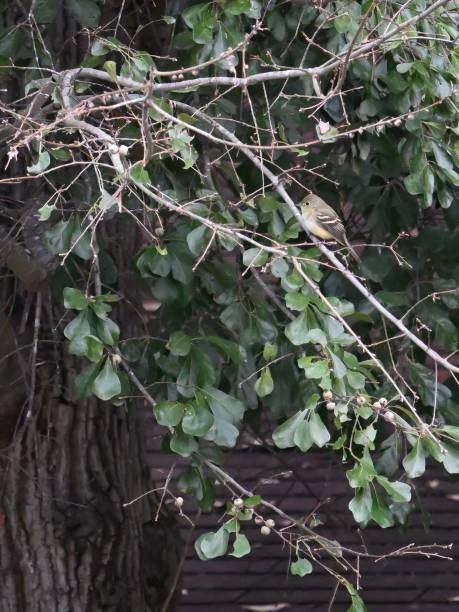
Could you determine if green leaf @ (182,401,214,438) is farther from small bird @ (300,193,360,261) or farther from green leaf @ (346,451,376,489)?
small bird @ (300,193,360,261)

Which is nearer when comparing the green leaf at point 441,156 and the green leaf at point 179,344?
the green leaf at point 179,344

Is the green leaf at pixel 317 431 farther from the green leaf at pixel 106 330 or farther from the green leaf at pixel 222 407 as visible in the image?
the green leaf at pixel 106 330

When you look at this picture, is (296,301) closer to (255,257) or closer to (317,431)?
(255,257)

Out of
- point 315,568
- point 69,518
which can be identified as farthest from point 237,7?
point 315,568

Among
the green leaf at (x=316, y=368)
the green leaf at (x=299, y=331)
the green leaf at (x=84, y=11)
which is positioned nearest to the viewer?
the green leaf at (x=316, y=368)

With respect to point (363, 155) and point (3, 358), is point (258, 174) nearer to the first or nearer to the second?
point (363, 155)

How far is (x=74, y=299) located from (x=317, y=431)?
0.63 meters

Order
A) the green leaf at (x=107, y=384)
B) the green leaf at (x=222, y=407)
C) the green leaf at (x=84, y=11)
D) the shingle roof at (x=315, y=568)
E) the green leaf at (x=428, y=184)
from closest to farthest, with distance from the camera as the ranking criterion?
1. the green leaf at (x=107, y=384)
2. the green leaf at (x=222, y=407)
3. the green leaf at (x=428, y=184)
4. the green leaf at (x=84, y=11)
5. the shingle roof at (x=315, y=568)

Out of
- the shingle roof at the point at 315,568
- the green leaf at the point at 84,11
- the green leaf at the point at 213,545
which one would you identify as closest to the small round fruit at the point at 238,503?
the green leaf at the point at 213,545

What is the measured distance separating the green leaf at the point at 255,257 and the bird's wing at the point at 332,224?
81 cm

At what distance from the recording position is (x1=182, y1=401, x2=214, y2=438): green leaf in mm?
2725

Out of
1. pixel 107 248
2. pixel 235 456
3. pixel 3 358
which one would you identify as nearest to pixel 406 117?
pixel 107 248

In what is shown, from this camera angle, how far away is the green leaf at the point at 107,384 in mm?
2736

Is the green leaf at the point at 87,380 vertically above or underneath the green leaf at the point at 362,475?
underneath
